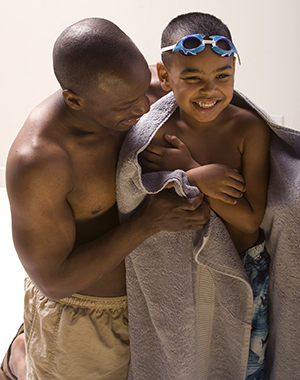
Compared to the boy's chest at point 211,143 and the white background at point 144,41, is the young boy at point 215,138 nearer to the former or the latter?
the boy's chest at point 211,143

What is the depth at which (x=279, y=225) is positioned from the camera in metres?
0.91

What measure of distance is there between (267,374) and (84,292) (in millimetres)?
490

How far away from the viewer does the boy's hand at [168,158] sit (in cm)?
92

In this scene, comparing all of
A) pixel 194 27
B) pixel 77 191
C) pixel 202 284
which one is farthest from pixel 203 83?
pixel 202 284

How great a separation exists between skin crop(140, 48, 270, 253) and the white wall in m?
1.53

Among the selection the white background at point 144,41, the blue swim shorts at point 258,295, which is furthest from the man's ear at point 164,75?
the white background at point 144,41

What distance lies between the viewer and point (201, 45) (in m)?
0.87

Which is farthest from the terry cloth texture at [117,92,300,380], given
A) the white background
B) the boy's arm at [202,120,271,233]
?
the white background

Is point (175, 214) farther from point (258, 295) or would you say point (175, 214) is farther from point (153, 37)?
point (153, 37)

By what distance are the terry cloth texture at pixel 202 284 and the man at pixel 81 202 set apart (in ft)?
0.16

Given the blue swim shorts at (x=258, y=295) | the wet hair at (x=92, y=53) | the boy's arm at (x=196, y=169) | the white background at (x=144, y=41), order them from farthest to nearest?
the white background at (x=144, y=41), the blue swim shorts at (x=258, y=295), the boy's arm at (x=196, y=169), the wet hair at (x=92, y=53)

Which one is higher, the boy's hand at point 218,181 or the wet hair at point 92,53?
the wet hair at point 92,53

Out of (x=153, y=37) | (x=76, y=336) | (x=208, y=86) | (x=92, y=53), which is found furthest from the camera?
(x=153, y=37)

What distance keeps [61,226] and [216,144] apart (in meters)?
0.37
